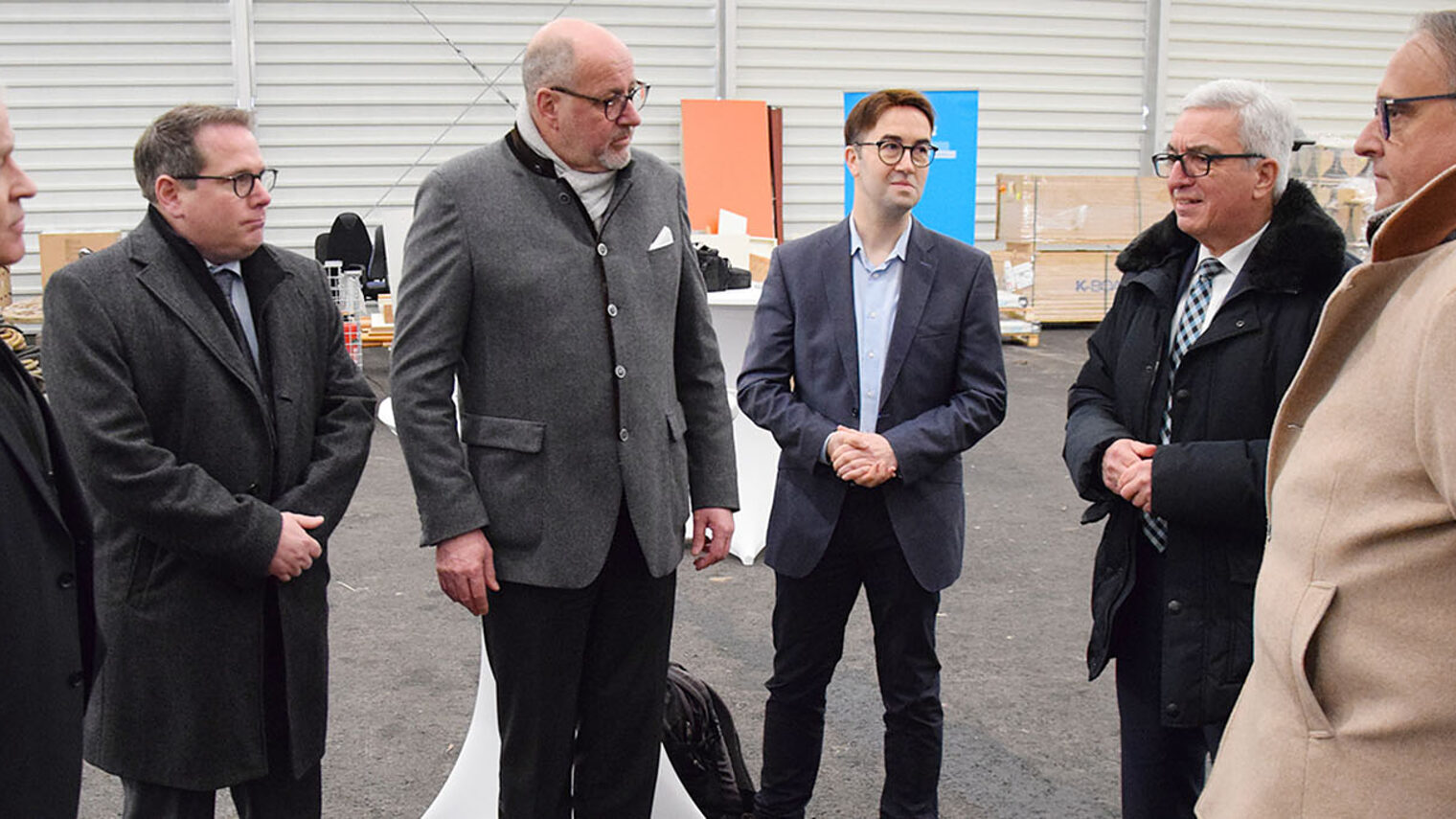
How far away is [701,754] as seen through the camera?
3.32 m

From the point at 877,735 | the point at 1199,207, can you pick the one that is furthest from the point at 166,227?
the point at 877,735

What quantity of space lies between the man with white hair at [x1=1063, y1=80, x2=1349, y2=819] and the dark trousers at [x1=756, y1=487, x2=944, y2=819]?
55 centimetres

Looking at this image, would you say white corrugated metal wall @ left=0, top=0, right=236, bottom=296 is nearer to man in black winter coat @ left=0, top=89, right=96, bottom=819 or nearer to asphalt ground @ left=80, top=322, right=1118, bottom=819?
asphalt ground @ left=80, top=322, right=1118, bottom=819

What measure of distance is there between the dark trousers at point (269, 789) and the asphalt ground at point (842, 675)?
2.05 ft

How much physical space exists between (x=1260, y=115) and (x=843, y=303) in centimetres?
105

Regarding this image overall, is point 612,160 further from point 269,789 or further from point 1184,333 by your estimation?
point 269,789

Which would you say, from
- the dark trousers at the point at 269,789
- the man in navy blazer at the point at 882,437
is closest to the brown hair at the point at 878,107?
the man in navy blazer at the point at 882,437

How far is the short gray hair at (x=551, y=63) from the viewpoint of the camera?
2.52 metres

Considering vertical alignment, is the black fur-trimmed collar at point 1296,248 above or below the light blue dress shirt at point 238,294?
above

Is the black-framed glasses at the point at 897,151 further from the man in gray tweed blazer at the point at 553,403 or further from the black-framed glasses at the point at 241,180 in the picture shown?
the black-framed glasses at the point at 241,180

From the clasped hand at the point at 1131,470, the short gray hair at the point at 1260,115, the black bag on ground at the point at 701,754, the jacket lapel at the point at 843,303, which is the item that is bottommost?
the black bag on ground at the point at 701,754

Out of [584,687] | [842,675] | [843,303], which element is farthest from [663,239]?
[842,675]

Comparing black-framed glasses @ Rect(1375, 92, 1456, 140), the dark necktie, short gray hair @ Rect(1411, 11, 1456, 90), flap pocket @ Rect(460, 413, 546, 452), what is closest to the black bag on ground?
flap pocket @ Rect(460, 413, 546, 452)

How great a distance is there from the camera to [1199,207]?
98.3 inches
